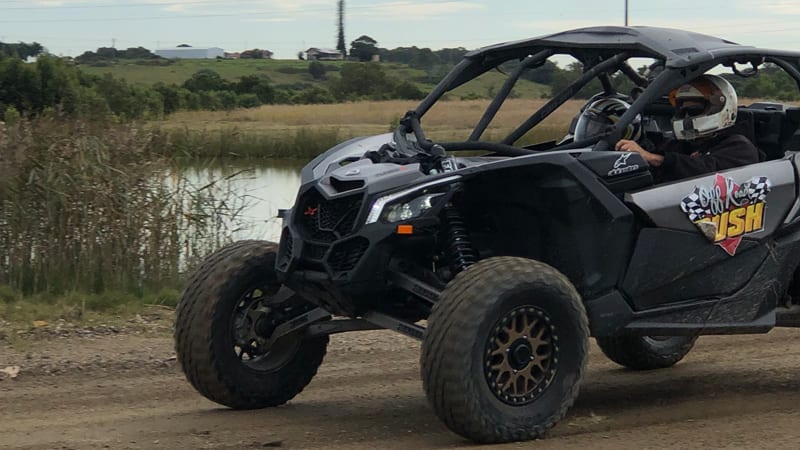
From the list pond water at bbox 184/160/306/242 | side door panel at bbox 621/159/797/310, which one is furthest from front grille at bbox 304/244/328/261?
pond water at bbox 184/160/306/242

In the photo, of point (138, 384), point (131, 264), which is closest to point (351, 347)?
point (138, 384)

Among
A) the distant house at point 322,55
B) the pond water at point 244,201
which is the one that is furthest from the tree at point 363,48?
the pond water at point 244,201

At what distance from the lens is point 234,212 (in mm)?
12133

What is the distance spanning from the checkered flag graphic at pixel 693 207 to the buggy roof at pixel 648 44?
0.69 metres

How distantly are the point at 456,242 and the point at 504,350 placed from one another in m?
0.65

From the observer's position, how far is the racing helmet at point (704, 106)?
7.05 meters

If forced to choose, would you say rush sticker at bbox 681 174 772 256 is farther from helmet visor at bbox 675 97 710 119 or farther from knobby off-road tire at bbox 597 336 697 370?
knobby off-road tire at bbox 597 336 697 370

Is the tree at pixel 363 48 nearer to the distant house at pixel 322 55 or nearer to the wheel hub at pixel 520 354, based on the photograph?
the distant house at pixel 322 55

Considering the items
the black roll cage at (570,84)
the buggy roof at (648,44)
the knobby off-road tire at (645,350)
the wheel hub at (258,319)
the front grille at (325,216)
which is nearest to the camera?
the front grille at (325,216)

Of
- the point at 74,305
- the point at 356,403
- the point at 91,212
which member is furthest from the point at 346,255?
the point at 91,212

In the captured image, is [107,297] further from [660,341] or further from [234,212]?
[660,341]

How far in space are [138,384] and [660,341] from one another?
345 centimetres

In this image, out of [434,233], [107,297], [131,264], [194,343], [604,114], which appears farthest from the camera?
[131,264]

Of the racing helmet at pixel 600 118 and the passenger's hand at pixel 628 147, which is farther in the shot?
the racing helmet at pixel 600 118
